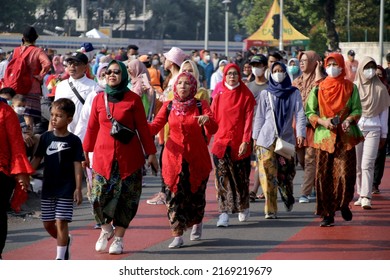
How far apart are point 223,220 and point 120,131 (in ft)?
8.32

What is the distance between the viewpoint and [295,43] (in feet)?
171

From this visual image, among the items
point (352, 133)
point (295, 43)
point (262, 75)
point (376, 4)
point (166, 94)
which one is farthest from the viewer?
point (376, 4)

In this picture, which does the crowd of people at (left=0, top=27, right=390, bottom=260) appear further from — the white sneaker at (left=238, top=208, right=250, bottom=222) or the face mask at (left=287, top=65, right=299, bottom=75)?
the face mask at (left=287, top=65, right=299, bottom=75)

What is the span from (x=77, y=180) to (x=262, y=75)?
5538 mm

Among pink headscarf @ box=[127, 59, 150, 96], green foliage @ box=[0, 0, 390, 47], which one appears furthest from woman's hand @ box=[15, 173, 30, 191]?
green foliage @ box=[0, 0, 390, 47]

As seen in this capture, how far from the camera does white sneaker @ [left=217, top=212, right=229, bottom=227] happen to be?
1195cm

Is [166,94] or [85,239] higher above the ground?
[166,94]

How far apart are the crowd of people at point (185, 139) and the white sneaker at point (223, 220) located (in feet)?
0.04

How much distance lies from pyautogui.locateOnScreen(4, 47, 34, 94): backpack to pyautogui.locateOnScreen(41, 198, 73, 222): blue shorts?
5.49 metres

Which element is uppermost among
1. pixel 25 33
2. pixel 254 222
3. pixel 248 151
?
pixel 25 33

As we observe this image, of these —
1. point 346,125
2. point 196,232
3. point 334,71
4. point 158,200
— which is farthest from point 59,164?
point 158,200
